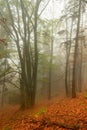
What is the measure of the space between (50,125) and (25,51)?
9.53 metres

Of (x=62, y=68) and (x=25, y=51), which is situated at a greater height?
(x=25, y=51)

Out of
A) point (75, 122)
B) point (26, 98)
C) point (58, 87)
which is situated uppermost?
point (75, 122)

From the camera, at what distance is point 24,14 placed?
16219 mm

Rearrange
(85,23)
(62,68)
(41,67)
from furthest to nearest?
(62,68) → (41,67) → (85,23)

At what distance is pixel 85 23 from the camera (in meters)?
26.8

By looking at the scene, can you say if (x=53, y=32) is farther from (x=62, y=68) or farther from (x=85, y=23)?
(x=62, y=68)

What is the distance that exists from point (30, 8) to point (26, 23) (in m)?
1.30

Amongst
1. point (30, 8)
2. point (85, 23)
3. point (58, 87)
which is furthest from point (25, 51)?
point (58, 87)

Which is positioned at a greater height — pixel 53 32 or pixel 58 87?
pixel 53 32

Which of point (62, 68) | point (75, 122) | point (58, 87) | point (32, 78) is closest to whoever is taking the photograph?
point (75, 122)

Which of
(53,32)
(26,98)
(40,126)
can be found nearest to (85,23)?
(53,32)

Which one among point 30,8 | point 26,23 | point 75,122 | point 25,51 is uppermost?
point 30,8

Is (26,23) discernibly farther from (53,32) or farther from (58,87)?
(58,87)

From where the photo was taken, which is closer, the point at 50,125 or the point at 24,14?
the point at 50,125
